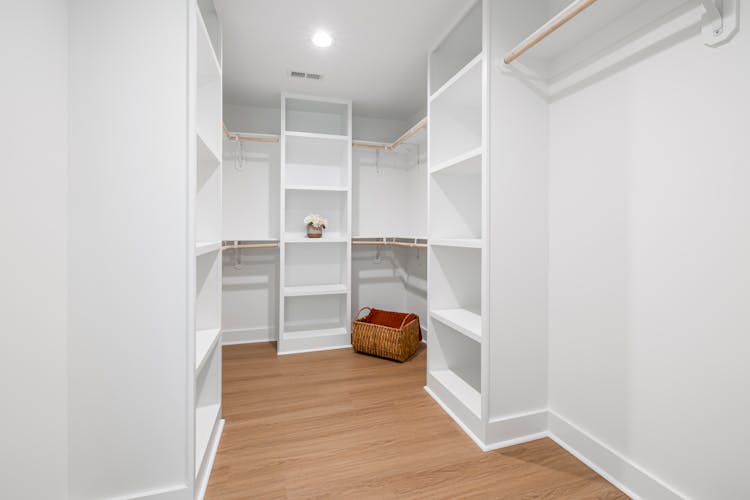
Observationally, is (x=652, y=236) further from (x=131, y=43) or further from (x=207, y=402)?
(x=207, y=402)

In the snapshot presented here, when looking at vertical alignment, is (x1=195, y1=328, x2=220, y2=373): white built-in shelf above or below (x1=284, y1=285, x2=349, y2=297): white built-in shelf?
below

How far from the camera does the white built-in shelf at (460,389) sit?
6.03ft

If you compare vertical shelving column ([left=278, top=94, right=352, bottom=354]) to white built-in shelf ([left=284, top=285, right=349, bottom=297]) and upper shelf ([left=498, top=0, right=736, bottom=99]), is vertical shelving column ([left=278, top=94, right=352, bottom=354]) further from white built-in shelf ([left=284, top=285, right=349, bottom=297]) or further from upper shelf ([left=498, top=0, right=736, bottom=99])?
upper shelf ([left=498, top=0, right=736, bottom=99])

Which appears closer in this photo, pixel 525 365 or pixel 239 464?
pixel 239 464

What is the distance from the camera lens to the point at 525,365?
175 cm

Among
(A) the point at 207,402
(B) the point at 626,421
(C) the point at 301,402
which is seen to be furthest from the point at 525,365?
(A) the point at 207,402

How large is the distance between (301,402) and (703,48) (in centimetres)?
244

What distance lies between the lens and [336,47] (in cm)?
228

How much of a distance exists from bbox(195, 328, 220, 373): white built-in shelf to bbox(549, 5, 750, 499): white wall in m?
1.66

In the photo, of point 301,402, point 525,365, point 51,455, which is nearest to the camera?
point 51,455

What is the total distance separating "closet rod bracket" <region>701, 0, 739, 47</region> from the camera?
1.05 metres

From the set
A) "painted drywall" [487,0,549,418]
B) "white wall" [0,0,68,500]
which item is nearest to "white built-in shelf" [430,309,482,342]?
"painted drywall" [487,0,549,418]

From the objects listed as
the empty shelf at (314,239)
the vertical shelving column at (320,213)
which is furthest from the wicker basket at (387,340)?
the empty shelf at (314,239)

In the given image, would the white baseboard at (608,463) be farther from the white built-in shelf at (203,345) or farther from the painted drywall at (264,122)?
the painted drywall at (264,122)
